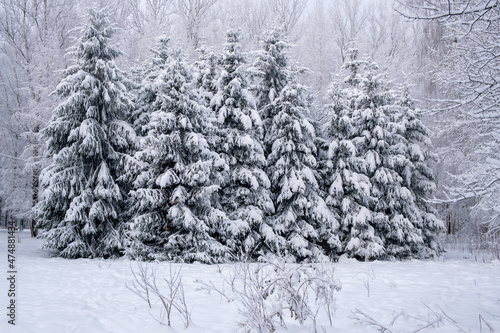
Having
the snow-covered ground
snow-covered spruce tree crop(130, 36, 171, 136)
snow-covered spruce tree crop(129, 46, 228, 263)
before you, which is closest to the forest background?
snow-covered spruce tree crop(130, 36, 171, 136)

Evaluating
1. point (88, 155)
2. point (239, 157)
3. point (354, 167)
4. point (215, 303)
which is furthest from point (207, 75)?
point (215, 303)

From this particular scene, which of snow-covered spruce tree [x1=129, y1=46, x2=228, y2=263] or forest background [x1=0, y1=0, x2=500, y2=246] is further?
forest background [x1=0, y1=0, x2=500, y2=246]

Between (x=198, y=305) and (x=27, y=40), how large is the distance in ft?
73.3

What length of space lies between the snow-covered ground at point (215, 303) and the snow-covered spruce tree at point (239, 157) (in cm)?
322

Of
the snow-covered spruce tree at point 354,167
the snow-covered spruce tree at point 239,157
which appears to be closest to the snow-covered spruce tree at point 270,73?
the snow-covered spruce tree at point 239,157

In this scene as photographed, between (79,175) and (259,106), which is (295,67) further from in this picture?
(79,175)

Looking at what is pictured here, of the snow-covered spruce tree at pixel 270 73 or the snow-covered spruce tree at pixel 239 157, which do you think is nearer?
the snow-covered spruce tree at pixel 239 157

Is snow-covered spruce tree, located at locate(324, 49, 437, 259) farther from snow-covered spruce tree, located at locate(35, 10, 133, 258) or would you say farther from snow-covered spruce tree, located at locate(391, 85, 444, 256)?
snow-covered spruce tree, located at locate(35, 10, 133, 258)

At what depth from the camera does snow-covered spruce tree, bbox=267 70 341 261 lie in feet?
→ 43.5

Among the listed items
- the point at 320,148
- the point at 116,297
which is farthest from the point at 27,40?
the point at 116,297

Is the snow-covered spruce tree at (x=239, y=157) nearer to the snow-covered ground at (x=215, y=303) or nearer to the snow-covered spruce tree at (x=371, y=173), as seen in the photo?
the snow-covered ground at (x=215, y=303)

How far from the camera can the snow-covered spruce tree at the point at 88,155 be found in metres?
12.1

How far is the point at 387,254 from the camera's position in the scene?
14.7m

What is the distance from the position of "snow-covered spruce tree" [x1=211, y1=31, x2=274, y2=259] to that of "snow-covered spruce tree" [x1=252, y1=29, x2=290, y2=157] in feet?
3.47
